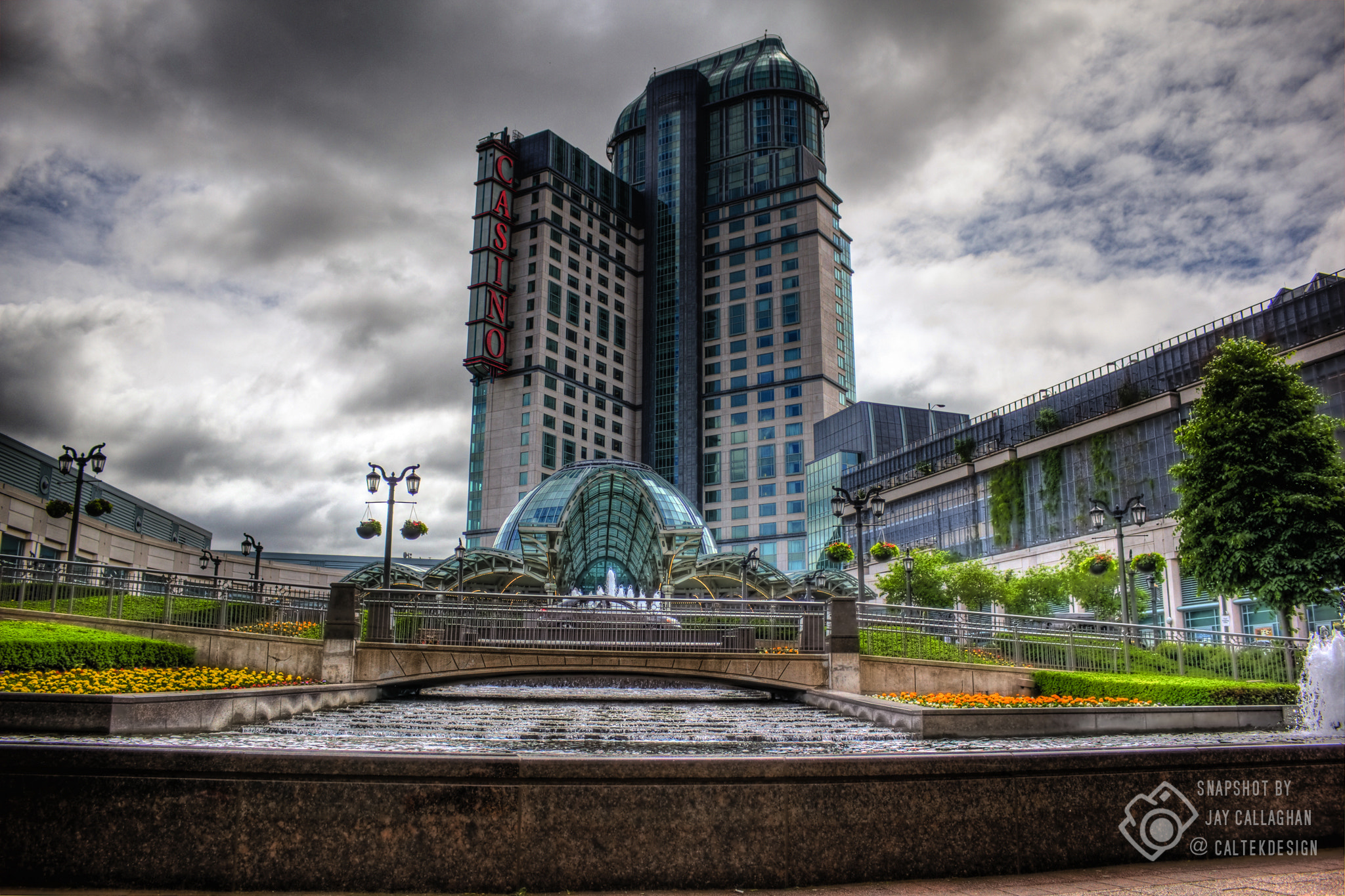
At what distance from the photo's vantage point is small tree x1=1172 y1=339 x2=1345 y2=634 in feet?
83.6

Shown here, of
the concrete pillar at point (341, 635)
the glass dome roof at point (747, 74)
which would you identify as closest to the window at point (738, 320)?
the glass dome roof at point (747, 74)

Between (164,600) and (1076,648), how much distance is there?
2106 cm

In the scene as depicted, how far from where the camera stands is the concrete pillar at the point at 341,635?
61.1 ft

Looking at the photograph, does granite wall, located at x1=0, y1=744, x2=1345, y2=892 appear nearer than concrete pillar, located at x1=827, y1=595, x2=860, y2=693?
Yes

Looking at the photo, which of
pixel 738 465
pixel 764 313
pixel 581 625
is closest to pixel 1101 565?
pixel 581 625

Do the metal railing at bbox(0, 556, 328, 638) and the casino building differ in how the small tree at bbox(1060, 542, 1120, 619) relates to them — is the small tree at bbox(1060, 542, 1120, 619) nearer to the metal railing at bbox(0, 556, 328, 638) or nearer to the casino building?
the metal railing at bbox(0, 556, 328, 638)

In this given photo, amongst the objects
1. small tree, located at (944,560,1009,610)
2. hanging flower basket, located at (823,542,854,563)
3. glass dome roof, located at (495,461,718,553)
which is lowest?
small tree, located at (944,560,1009,610)

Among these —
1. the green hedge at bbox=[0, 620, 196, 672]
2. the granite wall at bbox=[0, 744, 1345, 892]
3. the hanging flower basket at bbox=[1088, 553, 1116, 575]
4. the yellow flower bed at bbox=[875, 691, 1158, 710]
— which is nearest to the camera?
the granite wall at bbox=[0, 744, 1345, 892]

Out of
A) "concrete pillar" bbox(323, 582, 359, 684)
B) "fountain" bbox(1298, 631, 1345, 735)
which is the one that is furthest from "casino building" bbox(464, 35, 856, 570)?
"fountain" bbox(1298, 631, 1345, 735)

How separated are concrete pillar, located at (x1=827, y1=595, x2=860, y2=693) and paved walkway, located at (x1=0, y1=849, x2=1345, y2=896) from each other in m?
13.0

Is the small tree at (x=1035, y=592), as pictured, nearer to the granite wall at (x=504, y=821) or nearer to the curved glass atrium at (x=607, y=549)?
the curved glass atrium at (x=607, y=549)

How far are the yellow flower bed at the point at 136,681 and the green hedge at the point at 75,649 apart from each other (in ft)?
0.71

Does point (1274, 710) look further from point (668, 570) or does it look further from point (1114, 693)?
point (668, 570)

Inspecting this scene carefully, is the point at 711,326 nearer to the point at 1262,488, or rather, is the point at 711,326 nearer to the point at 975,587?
the point at 975,587
